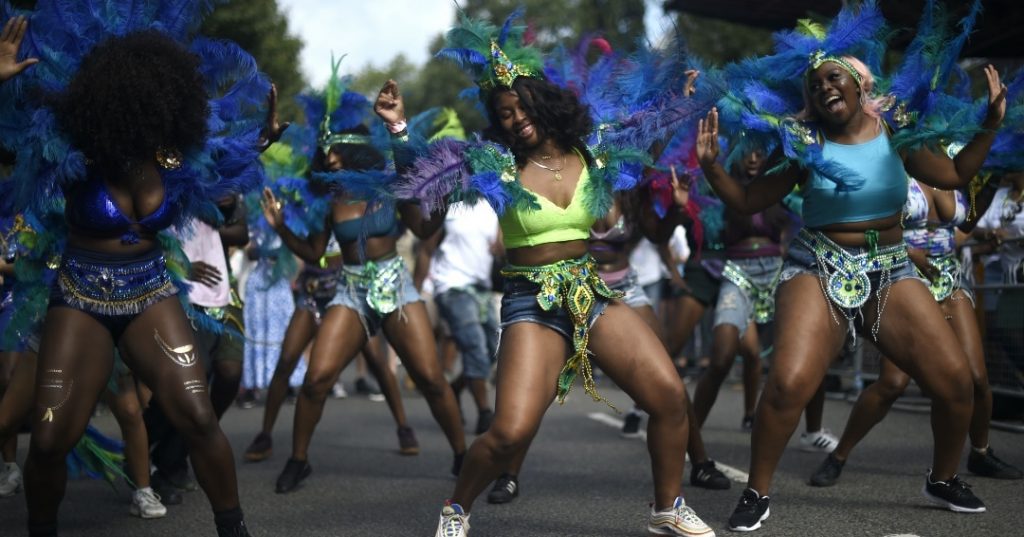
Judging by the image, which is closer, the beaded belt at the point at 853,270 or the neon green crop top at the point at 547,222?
the neon green crop top at the point at 547,222

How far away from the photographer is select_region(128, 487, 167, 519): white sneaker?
19.0 ft

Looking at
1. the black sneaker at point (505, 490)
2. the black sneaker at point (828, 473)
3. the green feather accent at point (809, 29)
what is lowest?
the black sneaker at point (505, 490)

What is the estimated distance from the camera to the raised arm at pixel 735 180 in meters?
5.02

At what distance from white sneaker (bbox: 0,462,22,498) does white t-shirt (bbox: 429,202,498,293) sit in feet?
13.5

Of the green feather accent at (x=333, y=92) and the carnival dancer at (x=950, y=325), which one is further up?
the green feather accent at (x=333, y=92)

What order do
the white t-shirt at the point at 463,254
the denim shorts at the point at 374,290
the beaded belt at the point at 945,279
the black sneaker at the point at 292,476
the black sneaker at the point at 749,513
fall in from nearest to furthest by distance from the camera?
the black sneaker at the point at 749,513 → the beaded belt at the point at 945,279 → the black sneaker at the point at 292,476 → the denim shorts at the point at 374,290 → the white t-shirt at the point at 463,254

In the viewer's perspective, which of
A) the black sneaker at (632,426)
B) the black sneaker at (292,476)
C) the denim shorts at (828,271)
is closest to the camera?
the denim shorts at (828,271)

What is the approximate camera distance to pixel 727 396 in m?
11.4

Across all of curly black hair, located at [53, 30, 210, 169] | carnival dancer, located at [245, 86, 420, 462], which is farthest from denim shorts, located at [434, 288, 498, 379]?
curly black hair, located at [53, 30, 210, 169]

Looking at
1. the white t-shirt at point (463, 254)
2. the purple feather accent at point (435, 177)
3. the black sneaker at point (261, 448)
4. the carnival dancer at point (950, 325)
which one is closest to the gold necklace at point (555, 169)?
the purple feather accent at point (435, 177)

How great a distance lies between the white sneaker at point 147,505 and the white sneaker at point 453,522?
1.93 m

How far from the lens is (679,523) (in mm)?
4648

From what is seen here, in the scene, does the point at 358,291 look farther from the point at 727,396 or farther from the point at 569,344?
the point at 727,396

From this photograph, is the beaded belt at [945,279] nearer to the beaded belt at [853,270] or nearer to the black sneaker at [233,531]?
the beaded belt at [853,270]
